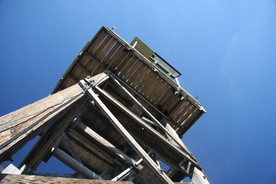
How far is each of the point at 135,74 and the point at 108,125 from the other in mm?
2176

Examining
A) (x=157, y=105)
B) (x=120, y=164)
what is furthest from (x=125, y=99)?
(x=120, y=164)

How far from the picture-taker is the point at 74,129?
5402mm

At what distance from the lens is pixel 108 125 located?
6066 mm

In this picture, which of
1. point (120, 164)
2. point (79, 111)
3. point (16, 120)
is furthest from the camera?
point (120, 164)

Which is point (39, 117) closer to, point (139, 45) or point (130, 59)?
point (130, 59)

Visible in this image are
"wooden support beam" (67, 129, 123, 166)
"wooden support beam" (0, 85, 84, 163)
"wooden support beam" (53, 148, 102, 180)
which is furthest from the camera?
"wooden support beam" (67, 129, 123, 166)

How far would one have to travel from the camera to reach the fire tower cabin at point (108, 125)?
294cm

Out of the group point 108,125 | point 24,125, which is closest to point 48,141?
point 108,125

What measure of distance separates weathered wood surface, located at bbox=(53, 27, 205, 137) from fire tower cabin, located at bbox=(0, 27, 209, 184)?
0.03 meters

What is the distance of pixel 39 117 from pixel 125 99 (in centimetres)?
446

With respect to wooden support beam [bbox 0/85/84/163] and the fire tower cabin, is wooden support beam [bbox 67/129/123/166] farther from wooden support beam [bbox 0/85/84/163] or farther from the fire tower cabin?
wooden support beam [bbox 0/85/84/163]

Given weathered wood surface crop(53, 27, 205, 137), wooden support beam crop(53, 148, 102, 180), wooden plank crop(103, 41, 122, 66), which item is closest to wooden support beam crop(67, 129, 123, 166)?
wooden support beam crop(53, 148, 102, 180)

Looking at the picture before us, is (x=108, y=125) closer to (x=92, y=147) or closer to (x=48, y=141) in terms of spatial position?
(x=92, y=147)

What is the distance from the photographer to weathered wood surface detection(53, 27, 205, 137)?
7.12m
